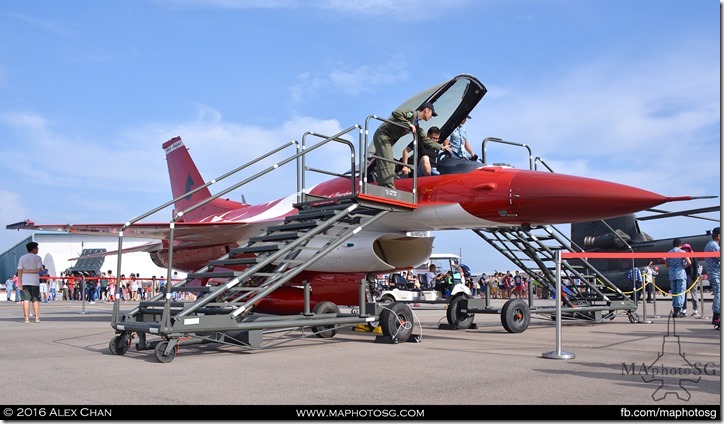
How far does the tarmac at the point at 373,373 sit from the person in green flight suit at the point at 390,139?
85.1 inches

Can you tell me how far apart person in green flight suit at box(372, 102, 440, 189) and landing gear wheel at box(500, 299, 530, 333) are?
2.70 m

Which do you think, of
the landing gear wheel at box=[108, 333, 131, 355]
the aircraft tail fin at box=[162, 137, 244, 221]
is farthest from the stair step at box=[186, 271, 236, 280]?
the aircraft tail fin at box=[162, 137, 244, 221]

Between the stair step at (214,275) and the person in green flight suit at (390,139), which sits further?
Answer: the person in green flight suit at (390,139)

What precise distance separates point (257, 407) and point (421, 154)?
5.46m

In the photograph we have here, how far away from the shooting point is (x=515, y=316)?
9.22 metres

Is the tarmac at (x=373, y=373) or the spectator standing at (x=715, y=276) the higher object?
the spectator standing at (x=715, y=276)

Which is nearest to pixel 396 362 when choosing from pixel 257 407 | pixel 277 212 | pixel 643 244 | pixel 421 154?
pixel 257 407

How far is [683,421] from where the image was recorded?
3.25 metres

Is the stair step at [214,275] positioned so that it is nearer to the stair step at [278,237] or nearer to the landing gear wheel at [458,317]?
the stair step at [278,237]

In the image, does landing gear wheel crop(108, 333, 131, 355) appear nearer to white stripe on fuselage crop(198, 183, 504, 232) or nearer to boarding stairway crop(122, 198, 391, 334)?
boarding stairway crop(122, 198, 391, 334)

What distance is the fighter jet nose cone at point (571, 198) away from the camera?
681 centimetres

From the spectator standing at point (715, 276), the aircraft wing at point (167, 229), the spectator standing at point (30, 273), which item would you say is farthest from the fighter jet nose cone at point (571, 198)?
the spectator standing at point (30, 273)

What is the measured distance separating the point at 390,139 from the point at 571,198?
2.54 metres

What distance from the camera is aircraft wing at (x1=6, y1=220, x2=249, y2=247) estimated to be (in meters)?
10.1
